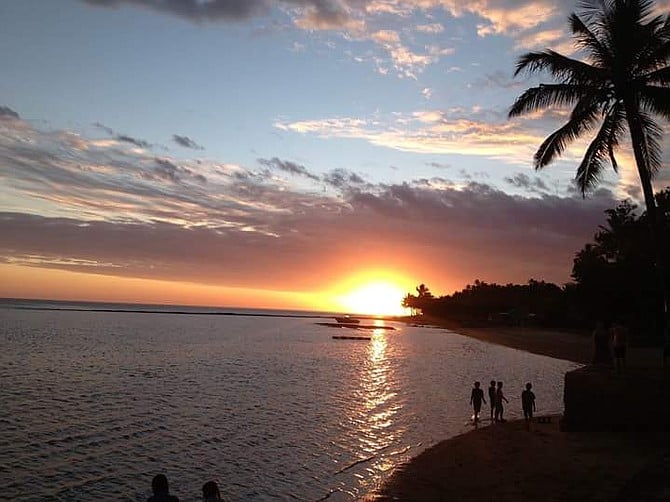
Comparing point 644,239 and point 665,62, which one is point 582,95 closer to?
point 665,62

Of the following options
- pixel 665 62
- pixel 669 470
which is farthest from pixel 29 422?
pixel 665 62

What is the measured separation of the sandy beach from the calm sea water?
1.47 m

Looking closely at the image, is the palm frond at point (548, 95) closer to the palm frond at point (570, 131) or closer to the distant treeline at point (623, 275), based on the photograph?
the palm frond at point (570, 131)

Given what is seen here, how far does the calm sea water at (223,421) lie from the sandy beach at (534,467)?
1467 mm

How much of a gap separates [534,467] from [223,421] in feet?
49.0

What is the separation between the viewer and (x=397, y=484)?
52.9ft

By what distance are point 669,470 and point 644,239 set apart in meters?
51.1

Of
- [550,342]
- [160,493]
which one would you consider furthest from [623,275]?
[160,493]

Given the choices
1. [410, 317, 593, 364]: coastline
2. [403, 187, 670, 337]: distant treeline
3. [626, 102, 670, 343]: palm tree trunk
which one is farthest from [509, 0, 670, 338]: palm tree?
[410, 317, 593, 364]: coastline

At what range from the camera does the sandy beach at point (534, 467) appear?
45.6ft

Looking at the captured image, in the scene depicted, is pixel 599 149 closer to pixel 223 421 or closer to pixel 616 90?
pixel 616 90

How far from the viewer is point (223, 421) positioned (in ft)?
86.4

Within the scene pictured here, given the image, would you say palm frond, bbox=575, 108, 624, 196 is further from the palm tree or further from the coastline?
the coastline

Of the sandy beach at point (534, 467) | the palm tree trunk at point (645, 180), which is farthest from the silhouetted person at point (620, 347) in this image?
the sandy beach at point (534, 467)
